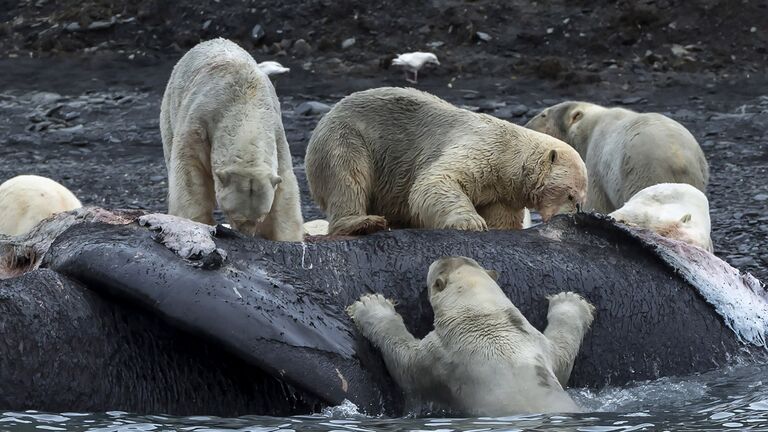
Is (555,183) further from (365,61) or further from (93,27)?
(93,27)

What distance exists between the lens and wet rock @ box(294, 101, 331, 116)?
17.3 m

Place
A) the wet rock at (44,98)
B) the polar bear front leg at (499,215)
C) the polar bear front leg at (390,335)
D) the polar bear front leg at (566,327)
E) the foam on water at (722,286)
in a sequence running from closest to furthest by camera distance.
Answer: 1. the polar bear front leg at (390,335)
2. the polar bear front leg at (566,327)
3. the foam on water at (722,286)
4. the polar bear front leg at (499,215)
5. the wet rock at (44,98)

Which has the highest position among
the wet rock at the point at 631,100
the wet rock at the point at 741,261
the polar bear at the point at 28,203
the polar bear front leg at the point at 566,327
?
the polar bear front leg at the point at 566,327

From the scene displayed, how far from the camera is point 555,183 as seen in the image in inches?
326

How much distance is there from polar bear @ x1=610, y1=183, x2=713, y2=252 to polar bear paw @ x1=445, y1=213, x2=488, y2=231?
0.65m

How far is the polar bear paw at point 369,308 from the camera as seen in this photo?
242 inches

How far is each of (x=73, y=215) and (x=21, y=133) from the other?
37.6ft

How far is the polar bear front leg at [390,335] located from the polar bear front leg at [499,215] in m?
2.27

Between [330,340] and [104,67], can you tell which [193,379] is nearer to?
[330,340]

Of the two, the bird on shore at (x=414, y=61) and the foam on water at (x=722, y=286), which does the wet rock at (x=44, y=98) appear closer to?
the bird on shore at (x=414, y=61)

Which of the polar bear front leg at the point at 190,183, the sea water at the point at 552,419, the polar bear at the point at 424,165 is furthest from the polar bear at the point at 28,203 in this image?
the sea water at the point at 552,419

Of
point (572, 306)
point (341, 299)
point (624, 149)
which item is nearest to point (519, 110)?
point (624, 149)

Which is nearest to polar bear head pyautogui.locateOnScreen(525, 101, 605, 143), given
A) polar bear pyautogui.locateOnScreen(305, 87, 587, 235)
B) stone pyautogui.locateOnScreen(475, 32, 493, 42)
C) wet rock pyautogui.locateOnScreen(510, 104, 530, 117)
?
wet rock pyautogui.locateOnScreen(510, 104, 530, 117)

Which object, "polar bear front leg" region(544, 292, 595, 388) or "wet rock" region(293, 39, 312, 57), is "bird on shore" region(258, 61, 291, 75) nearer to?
"wet rock" region(293, 39, 312, 57)
